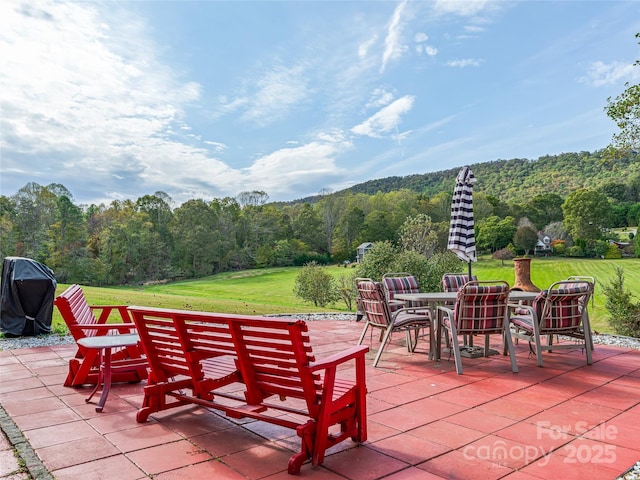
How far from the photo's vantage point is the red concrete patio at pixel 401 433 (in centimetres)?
234

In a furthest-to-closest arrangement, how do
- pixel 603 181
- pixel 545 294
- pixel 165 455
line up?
pixel 603 181 < pixel 545 294 < pixel 165 455

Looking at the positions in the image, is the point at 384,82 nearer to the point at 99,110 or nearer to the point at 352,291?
the point at 352,291

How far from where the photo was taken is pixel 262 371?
8.34ft

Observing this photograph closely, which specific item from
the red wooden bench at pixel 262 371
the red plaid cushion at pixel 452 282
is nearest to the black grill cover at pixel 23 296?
the red wooden bench at pixel 262 371

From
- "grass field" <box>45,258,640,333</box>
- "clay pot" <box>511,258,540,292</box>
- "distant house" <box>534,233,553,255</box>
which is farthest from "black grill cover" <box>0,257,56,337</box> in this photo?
"distant house" <box>534,233,553,255</box>

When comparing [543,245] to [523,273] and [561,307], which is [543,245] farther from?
[561,307]

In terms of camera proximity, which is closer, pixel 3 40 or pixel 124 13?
pixel 3 40

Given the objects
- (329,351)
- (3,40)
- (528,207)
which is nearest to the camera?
(329,351)

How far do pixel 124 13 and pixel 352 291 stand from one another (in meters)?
12.3

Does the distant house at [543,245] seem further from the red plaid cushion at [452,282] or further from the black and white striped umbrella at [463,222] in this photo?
the black and white striped umbrella at [463,222]

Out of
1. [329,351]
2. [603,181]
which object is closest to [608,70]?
[329,351]

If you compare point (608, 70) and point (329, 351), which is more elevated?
point (608, 70)

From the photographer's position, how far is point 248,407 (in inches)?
104

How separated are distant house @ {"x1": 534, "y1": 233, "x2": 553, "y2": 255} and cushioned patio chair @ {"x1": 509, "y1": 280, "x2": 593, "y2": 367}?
27.2m
